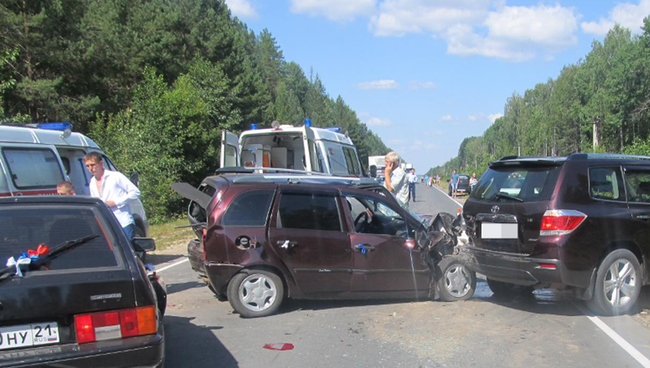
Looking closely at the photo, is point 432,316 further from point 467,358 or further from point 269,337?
point 269,337

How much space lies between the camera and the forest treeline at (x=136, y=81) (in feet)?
69.9

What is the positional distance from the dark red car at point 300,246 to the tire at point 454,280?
0.03m

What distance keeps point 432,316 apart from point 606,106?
68504 mm

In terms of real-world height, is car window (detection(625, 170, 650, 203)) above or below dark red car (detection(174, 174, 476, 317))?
above

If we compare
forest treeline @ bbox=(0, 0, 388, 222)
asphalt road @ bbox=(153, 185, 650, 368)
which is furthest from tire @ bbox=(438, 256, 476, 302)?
forest treeline @ bbox=(0, 0, 388, 222)

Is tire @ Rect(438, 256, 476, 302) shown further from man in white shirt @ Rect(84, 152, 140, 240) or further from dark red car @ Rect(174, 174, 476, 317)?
man in white shirt @ Rect(84, 152, 140, 240)

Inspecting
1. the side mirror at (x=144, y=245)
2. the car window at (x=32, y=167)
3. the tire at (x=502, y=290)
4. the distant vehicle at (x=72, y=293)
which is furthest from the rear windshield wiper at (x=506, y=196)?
the car window at (x=32, y=167)

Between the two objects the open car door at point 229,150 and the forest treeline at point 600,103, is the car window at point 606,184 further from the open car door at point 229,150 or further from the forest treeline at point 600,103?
the forest treeline at point 600,103

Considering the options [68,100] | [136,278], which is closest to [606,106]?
[68,100]

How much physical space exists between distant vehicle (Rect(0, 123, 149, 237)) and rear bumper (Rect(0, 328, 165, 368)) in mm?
5481

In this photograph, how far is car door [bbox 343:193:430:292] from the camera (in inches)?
260

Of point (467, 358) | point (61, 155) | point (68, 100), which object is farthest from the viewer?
point (68, 100)

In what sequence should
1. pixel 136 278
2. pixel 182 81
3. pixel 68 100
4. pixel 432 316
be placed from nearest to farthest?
pixel 136 278 → pixel 432 316 → pixel 68 100 → pixel 182 81

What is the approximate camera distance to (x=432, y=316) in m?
6.43
